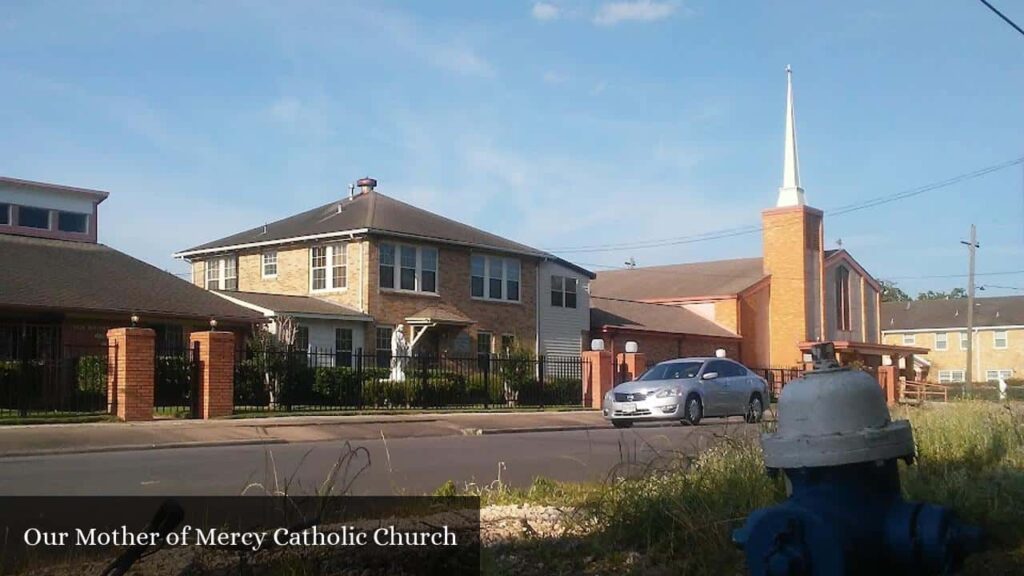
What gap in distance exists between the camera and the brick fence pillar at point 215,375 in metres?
21.7

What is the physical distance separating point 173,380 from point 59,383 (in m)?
2.30

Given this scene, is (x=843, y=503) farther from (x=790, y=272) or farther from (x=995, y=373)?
(x=995, y=373)

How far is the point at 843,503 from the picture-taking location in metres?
3.73

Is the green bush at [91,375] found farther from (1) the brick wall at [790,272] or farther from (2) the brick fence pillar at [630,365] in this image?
(1) the brick wall at [790,272]

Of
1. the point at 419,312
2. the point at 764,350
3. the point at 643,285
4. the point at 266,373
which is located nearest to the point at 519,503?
the point at 266,373

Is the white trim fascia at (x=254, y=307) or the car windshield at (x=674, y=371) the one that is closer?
the car windshield at (x=674, y=371)

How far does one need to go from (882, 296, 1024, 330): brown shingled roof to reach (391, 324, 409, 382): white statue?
51623 mm

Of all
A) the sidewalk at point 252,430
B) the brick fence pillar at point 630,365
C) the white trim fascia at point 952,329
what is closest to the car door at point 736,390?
the sidewalk at point 252,430

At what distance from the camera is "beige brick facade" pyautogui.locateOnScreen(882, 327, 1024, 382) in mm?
69750

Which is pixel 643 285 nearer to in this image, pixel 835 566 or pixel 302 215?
pixel 302 215

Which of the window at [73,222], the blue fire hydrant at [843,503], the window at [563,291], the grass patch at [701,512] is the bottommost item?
the grass patch at [701,512]

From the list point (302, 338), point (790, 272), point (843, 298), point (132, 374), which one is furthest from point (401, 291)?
point (843, 298)

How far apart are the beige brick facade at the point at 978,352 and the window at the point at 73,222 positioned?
54953mm

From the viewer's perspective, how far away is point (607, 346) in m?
41.3
